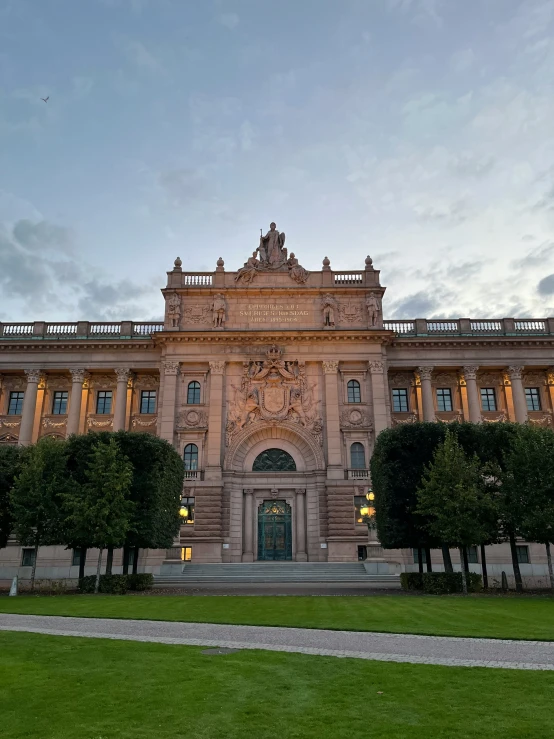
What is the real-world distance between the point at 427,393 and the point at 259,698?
52.8m

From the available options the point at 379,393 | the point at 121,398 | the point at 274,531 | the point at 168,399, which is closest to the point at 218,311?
the point at 168,399

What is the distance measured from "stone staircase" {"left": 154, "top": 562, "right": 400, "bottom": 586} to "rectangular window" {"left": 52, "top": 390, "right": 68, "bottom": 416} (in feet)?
73.8

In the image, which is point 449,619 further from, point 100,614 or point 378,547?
point 378,547

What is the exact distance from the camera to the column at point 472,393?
195 feet

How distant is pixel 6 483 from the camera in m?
39.6

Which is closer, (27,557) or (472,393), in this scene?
(27,557)

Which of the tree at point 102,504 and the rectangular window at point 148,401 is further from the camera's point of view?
the rectangular window at point 148,401

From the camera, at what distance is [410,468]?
39500 millimetres

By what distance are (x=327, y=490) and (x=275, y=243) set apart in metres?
26.0

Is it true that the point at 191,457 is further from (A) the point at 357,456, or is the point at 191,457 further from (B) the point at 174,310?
(A) the point at 357,456

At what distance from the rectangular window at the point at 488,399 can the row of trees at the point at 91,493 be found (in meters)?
35.3

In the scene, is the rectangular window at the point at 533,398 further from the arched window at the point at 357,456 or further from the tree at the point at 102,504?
the tree at the point at 102,504

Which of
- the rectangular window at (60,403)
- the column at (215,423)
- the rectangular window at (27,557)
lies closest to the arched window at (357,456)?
the column at (215,423)

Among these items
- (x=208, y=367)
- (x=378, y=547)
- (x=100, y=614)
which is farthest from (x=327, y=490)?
(x=100, y=614)
